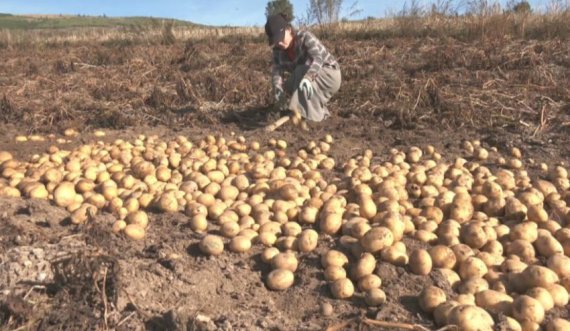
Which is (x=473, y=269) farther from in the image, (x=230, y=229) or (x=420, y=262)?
(x=230, y=229)

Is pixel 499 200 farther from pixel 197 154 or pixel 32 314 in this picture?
Answer: pixel 32 314

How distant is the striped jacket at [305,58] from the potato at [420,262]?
3459 mm

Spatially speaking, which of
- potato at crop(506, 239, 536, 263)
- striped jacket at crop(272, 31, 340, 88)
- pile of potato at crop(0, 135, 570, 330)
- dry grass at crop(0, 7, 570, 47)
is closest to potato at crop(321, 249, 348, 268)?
pile of potato at crop(0, 135, 570, 330)

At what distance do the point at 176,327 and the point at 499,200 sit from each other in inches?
98.3

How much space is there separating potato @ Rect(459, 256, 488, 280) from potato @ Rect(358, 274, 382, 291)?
0.50m

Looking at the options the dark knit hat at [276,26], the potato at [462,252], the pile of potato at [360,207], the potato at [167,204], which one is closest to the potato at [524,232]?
the pile of potato at [360,207]

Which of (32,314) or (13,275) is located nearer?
(32,314)

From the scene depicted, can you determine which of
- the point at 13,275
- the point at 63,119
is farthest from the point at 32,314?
the point at 63,119

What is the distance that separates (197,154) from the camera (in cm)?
482

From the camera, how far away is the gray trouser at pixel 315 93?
20.0ft

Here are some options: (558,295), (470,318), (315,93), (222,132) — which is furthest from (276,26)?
(470,318)

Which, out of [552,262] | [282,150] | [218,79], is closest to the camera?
[552,262]

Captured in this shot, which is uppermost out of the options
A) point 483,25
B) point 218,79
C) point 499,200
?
point 483,25

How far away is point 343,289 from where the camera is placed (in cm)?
260
